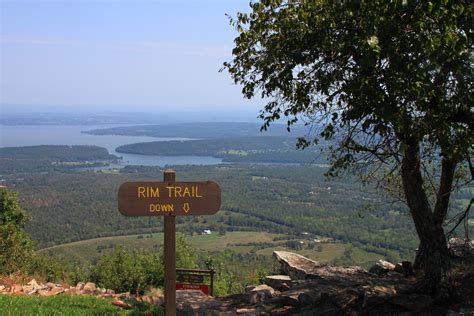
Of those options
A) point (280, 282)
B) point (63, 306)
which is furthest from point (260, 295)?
point (63, 306)

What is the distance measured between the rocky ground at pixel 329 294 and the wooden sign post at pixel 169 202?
330cm

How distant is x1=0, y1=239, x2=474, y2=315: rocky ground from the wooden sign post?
10.8 feet

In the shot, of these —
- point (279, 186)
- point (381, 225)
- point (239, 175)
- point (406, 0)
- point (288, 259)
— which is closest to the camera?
point (406, 0)

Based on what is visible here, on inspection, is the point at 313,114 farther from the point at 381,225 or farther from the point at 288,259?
the point at 381,225

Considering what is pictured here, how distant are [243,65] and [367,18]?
2.88 meters

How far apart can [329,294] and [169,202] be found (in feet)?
16.3

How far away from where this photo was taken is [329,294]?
381 inches

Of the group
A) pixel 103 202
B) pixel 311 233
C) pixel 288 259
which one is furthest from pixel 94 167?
pixel 288 259

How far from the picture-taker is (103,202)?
4097 inches

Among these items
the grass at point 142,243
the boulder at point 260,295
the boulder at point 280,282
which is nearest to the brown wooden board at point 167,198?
the boulder at point 260,295

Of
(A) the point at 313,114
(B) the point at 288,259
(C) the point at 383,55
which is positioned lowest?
(B) the point at 288,259

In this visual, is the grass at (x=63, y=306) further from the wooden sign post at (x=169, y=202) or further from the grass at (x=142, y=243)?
the grass at (x=142, y=243)

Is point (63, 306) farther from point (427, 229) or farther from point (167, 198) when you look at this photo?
point (427, 229)

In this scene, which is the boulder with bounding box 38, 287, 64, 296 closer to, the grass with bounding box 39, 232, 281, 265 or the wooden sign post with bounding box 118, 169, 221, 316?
the wooden sign post with bounding box 118, 169, 221, 316
